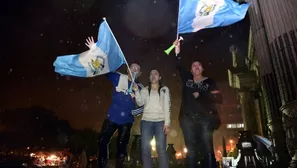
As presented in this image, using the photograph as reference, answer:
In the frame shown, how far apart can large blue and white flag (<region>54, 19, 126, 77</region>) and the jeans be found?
6.50ft

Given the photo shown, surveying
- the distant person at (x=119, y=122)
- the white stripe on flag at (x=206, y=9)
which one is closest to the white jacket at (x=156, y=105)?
the distant person at (x=119, y=122)

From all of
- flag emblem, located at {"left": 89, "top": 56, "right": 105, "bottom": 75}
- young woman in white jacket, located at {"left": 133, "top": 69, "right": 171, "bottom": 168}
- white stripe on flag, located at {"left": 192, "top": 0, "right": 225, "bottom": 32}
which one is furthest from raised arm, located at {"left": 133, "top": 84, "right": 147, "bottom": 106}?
white stripe on flag, located at {"left": 192, "top": 0, "right": 225, "bottom": 32}

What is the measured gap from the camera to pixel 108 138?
20.6ft

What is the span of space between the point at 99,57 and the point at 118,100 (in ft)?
4.64

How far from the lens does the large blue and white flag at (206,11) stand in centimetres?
771

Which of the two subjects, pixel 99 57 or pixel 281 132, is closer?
pixel 99 57

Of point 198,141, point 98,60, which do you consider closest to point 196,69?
point 198,141

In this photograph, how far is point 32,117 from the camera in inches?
2068

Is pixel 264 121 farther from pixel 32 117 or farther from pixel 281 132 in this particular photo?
pixel 32 117

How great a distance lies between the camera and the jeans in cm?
554

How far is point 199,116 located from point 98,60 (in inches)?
122

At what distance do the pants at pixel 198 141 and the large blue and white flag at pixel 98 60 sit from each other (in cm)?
246

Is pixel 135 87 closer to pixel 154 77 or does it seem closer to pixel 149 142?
pixel 154 77

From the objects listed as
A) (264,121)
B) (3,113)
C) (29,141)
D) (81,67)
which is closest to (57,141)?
(29,141)
